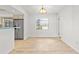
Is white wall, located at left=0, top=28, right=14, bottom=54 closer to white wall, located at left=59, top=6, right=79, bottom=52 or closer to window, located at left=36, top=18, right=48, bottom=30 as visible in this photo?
white wall, located at left=59, top=6, right=79, bottom=52

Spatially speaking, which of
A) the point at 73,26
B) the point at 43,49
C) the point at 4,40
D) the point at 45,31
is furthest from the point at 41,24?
the point at 4,40

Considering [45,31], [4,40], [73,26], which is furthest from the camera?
[45,31]

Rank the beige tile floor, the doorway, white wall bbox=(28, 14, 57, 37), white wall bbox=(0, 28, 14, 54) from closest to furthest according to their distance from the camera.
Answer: white wall bbox=(0, 28, 14, 54)
the beige tile floor
the doorway
white wall bbox=(28, 14, 57, 37)

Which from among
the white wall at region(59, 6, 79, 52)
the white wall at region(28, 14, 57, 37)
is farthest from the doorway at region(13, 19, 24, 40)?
the white wall at region(59, 6, 79, 52)

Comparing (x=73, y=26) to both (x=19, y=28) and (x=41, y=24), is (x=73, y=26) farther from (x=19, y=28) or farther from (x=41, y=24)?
(x=19, y=28)

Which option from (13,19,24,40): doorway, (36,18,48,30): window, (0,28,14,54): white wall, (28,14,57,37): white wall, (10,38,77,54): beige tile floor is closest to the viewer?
(0,28,14,54): white wall

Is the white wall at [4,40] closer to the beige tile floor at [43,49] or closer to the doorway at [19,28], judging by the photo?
the beige tile floor at [43,49]

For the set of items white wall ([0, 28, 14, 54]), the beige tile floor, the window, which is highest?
the window

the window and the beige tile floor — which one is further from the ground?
the window

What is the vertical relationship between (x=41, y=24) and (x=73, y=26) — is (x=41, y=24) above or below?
above

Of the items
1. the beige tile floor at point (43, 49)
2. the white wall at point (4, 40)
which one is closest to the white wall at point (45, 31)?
the beige tile floor at point (43, 49)

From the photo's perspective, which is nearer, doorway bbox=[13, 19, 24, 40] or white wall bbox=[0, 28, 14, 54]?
white wall bbox=[0, 28, 14, 54]
